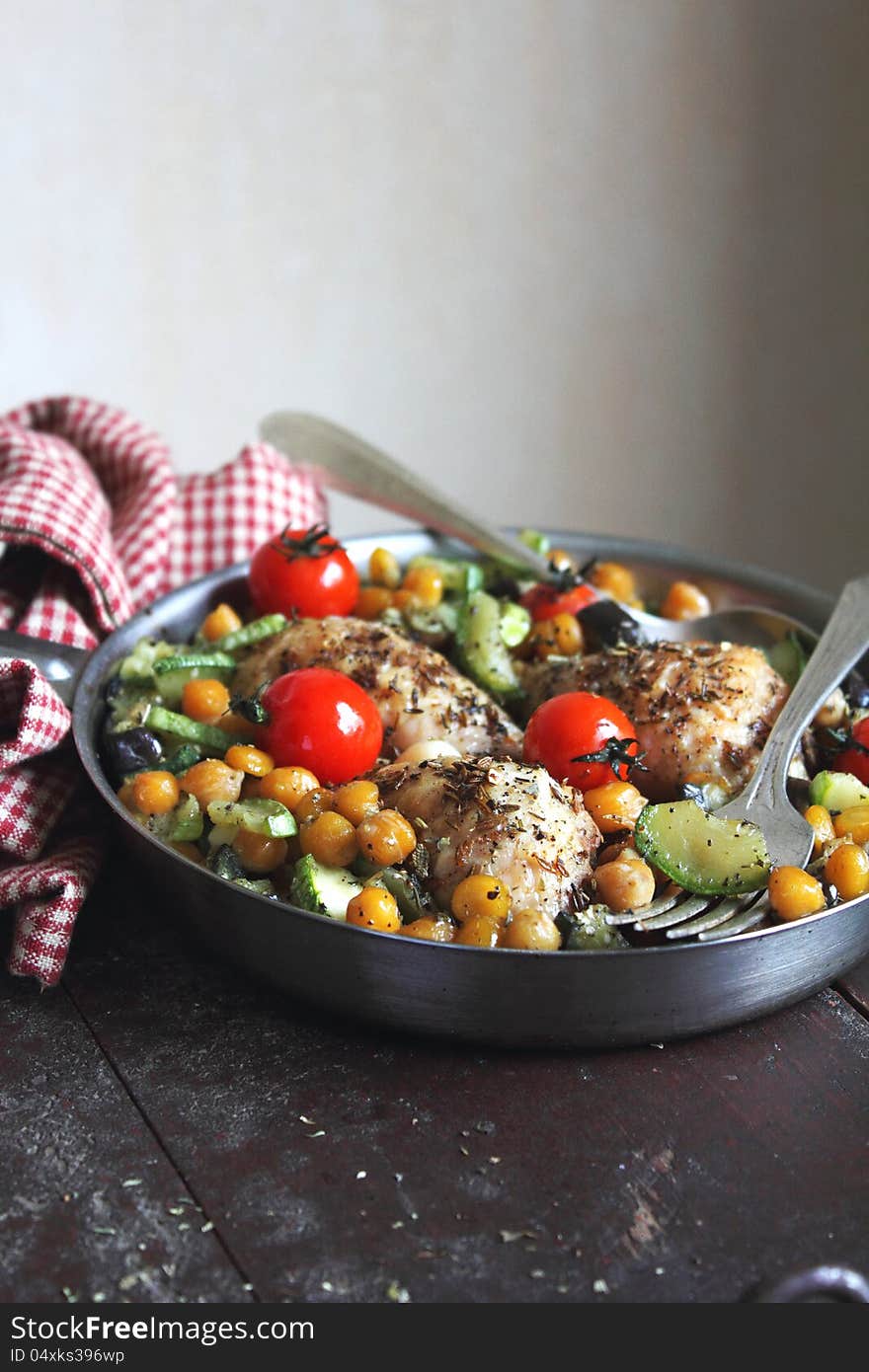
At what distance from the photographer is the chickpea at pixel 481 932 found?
7.66 feet

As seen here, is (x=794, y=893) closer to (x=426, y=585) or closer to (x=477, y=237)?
(x=426, y=585)

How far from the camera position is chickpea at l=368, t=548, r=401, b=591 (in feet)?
12.2

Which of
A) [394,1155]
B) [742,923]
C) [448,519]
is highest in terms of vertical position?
[742,923]

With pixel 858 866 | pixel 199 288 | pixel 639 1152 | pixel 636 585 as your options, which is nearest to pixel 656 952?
pixel 639 1152

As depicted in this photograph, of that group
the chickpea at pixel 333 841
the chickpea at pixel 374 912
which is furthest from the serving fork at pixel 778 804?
the chickpea at pixel 333 841

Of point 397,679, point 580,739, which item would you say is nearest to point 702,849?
point 580,739

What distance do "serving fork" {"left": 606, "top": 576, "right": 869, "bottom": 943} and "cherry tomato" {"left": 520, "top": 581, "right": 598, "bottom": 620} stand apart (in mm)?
583

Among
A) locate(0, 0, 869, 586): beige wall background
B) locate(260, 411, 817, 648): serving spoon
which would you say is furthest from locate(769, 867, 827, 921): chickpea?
locate(0, 0, 869, 586): beige wall background

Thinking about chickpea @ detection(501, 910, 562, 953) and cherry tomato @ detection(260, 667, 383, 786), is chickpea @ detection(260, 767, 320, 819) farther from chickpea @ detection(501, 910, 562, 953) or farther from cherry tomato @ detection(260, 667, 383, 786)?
chickpea @ detection(501, 910, 562, 953)

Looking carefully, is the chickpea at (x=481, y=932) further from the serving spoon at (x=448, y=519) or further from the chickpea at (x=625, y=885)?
the serving spoon at (x=448, y=519)

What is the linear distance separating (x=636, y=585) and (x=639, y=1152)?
192 cm

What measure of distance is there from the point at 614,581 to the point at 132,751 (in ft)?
4.77

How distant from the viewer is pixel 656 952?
217 cm

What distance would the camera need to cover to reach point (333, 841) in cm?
254
